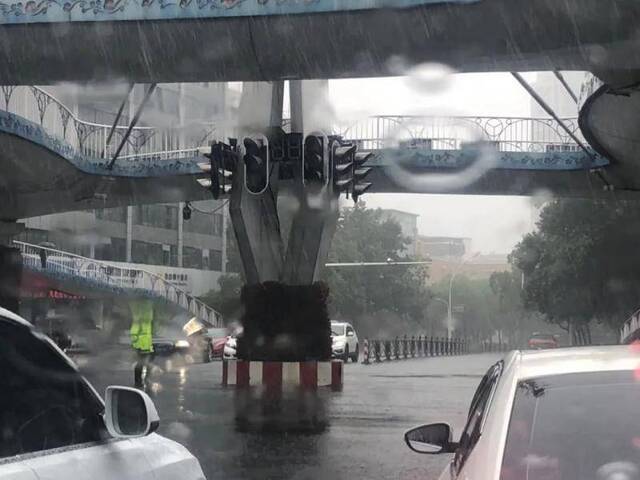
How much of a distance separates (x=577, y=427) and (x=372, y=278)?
2274 inches

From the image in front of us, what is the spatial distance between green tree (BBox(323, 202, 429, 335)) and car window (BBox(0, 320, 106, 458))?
50.8 metres

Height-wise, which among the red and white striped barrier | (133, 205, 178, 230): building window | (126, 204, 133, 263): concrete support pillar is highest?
(133, 205, 178, 230): building window

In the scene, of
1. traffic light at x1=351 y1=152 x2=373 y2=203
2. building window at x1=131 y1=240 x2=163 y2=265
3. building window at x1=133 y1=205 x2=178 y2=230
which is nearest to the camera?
traffic light at x1=351 y1=152 x2=373 y2=203

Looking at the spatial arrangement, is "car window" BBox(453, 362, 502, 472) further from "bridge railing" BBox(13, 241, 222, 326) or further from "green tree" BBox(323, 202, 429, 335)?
"green tree" BBox(323, 202, 429, 335)

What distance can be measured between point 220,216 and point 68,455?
6782 cm

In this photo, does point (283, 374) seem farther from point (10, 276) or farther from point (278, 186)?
point (10, 276)

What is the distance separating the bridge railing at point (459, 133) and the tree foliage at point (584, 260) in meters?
8.32

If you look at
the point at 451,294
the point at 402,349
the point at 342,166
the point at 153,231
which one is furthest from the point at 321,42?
the point at 451,294

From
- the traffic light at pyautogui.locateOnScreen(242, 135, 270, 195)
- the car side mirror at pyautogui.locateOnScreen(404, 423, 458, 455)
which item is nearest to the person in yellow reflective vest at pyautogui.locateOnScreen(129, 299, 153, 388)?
the traffic light at pyautogui.locateOnScreen(242, 135, 270, 195)

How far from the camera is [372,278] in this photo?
61000 millimetres

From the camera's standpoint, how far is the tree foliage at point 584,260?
4022 cm

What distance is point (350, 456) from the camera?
10.2 m

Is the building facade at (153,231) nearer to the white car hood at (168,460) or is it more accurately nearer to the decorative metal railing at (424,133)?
the decorative metal railing at (424,133)

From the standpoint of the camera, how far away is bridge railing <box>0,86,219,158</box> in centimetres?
2608
